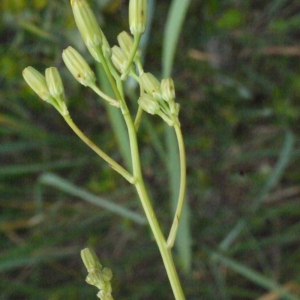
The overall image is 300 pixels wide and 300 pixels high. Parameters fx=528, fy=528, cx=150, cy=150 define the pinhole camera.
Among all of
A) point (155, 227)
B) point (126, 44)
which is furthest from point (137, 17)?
point (155, 227)

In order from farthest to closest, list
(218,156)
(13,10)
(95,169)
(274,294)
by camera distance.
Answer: (95,169), (218,156), (274,294), (13,10)

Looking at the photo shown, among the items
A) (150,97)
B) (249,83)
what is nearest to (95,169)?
(249,83)

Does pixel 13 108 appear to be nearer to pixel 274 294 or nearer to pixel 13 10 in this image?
pixel 13 10

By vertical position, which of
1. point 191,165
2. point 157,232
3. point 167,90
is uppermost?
point 191,165

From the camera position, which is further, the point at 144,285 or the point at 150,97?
the point at 144,285

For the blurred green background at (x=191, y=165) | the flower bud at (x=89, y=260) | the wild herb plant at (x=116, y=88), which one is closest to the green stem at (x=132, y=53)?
the wild herb plant at (x=116, y=88)

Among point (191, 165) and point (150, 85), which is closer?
point (150, 85)

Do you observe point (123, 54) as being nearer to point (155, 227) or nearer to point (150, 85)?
point (150, 85)
